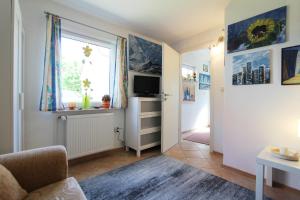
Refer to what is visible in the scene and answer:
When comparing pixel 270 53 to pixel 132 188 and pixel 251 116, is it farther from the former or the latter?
pixel 132 188

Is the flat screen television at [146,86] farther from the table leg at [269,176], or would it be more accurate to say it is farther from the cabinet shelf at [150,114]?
the table leg at [269,176]

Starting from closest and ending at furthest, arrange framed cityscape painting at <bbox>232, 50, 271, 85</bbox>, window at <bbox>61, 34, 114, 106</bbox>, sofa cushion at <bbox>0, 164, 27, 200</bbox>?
1. sofa cushion at <bbox>0, 164, 27, 200</bbox>
2. framed cityscape painting at <bbox>232, 50, 271, 85</bbox>
3. window at <bbox>61, 34, 114, 106</bbox>

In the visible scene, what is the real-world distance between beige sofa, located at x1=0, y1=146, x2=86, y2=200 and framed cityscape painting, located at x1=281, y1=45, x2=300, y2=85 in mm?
2300

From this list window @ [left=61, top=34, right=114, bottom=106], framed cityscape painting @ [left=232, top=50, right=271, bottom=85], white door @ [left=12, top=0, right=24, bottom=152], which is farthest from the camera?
window @ [left=61, top=34, right=114, bottom=106]

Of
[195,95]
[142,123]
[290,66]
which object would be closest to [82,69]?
[142,123]

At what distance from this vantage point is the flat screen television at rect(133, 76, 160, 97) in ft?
10.2

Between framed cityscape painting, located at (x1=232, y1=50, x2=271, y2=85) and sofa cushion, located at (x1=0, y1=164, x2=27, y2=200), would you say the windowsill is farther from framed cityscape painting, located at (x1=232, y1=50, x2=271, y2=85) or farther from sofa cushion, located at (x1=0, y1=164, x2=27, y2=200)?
framed cityscape painting, located at (x1=232, y1=50, x2=271, y2=85)

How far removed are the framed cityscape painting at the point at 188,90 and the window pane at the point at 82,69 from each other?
7.84 feet

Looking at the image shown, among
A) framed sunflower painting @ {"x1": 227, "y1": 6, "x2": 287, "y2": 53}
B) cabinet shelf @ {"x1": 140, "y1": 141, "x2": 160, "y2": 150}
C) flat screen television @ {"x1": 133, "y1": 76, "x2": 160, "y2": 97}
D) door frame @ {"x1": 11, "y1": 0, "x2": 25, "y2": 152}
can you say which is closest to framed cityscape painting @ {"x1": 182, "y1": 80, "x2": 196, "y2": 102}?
flat screen television @ {"x1": 133, "y1": 76, "x2": 160, "y2": 97}

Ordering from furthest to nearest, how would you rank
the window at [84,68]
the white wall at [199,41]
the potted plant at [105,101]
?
1. the white wall at [199,41]
2. the potted plant at [105,101]
3. the window at [84,68]

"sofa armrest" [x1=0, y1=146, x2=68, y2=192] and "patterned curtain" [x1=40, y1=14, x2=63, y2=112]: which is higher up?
"patterned curtain" [x1=40, y1=14, x2=63, y2=112]

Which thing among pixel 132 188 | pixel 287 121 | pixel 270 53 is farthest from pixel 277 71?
pixel 132 188

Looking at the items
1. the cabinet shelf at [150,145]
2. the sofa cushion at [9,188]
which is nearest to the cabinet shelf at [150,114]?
the cabinet shelf at [150,145]

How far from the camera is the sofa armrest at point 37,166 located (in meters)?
1.08
